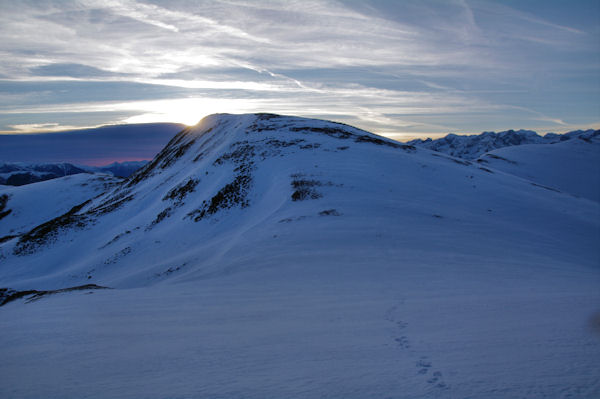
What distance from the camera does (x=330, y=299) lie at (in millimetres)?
8133

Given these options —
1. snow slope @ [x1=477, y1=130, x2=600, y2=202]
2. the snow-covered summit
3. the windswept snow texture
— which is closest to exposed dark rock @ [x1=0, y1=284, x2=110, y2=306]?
the windswept snow texture

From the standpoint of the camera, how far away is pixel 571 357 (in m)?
4.48

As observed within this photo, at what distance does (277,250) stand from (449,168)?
68.5 feet

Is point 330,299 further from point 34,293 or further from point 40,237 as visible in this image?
point 40,237

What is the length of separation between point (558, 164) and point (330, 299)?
80.0 meters

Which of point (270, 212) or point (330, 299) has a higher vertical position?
point (270, 212)

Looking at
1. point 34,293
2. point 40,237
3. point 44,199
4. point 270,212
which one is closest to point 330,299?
point 270,212

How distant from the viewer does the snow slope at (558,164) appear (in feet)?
185

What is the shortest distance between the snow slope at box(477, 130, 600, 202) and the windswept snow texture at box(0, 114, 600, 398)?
38323 mm

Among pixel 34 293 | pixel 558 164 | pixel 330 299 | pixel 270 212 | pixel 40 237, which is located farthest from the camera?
pixel 558 164

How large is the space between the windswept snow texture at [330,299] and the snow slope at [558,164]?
38.3 m

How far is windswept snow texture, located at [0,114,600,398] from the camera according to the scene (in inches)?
171

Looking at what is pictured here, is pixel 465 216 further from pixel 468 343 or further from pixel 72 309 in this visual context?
pixel 72 309

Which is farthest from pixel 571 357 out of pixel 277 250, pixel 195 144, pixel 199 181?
pixel 195 144
